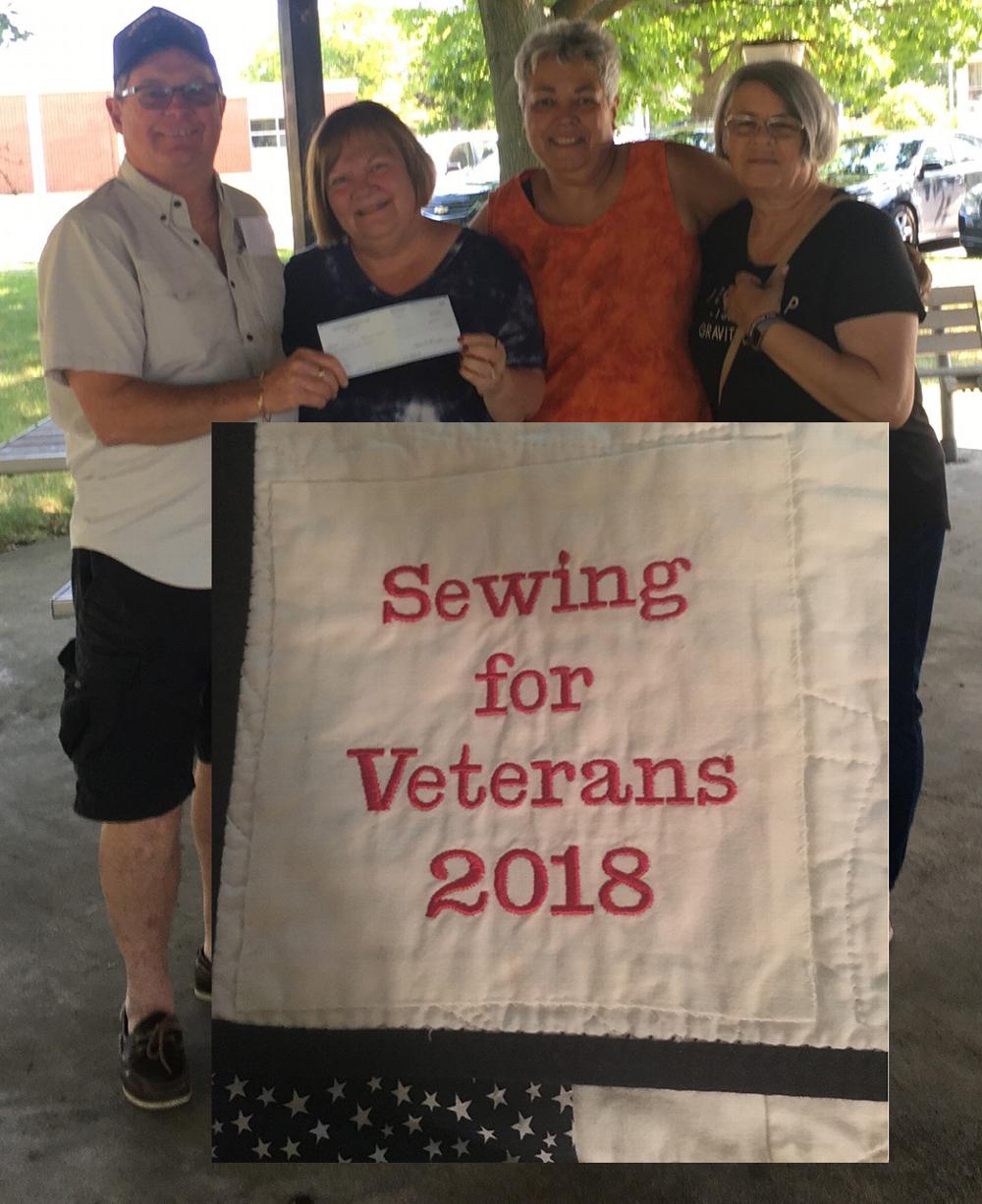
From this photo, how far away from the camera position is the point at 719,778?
1426 millimetres

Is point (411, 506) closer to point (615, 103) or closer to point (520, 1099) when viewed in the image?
point (520, 1099)

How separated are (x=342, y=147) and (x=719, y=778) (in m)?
1.00

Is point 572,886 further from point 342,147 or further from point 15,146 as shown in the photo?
point 15,146

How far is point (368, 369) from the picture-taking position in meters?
1.77

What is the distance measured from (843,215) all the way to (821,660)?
676mm

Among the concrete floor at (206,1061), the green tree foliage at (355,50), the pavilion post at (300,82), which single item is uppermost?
the green tree foliage at (355,50)

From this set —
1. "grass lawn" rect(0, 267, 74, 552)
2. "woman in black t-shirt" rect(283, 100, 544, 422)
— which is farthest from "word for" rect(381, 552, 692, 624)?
"grass lawn" rect(0, 267, 74, 552)

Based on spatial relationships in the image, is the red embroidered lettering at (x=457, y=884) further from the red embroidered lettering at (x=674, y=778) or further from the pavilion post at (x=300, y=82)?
the pavilion post at (x=300, y=82)

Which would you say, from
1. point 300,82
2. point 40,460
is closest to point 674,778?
point 300,82

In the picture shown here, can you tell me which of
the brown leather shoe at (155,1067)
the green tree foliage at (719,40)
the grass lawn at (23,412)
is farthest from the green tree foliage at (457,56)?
the brown leather shoe at (155,1067)

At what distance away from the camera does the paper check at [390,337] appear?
5.79 feet

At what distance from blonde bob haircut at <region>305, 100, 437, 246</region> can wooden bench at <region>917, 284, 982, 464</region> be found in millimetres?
4768

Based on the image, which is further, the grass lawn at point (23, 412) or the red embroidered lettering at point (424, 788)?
the grass lawn at point (23, 412)

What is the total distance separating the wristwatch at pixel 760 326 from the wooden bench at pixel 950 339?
4.70 meters
